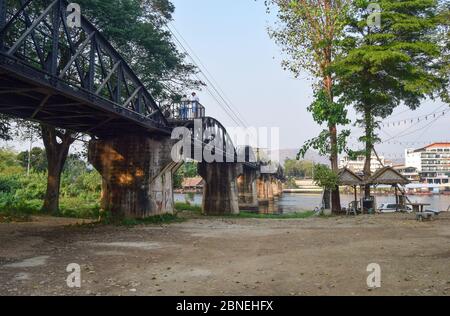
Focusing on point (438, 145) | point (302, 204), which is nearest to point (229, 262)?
point (302, 204)

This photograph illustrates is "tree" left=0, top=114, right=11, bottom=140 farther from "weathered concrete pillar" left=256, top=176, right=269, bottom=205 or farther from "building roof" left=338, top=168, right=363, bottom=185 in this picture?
"weathered concrete pillar" left=256, top=176, right=269, bottom=205

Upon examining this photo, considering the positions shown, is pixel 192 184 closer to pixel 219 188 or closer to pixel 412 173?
pixel 412 173

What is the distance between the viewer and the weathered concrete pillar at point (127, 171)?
80.5 feet

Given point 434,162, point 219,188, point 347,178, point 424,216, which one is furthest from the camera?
point 434,162

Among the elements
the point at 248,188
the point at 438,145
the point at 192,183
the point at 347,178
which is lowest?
the point at 248,188

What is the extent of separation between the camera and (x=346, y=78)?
29531 millimetres

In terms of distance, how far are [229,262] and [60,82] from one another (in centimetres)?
927

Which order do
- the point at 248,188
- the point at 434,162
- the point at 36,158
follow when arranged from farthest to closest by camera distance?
the point at 434,162 → the point at 36,158 → the point at 248,188

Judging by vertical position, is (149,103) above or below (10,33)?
below

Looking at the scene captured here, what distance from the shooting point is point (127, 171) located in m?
24.8

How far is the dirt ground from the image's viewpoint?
7742 mm
